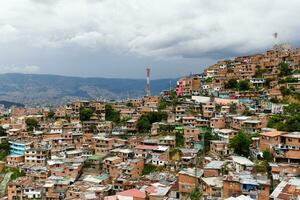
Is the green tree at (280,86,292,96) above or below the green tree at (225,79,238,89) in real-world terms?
below

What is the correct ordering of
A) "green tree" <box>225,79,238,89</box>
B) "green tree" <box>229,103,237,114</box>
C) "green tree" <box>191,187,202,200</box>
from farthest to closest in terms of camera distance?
"green tree" <box>225,79,238,89</box>
"green tree" <box>229,103,237,114</box>
"green tree" <box>191,187,202,200</box>

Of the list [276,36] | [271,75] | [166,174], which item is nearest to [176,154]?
[166,174]

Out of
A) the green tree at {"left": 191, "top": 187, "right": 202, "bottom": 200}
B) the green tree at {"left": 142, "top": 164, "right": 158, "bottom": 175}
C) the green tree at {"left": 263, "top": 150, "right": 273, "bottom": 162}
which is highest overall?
the green tree at {"left": 263, "top": 150, "right": 273, "bottom": 162}

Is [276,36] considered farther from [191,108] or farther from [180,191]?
[180,191]

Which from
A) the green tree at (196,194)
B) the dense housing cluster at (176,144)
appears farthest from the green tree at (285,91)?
the green tree at (196,194)

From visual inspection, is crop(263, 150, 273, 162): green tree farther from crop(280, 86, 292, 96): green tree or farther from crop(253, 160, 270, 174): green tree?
crop(280, 86, 292, 96): green tree

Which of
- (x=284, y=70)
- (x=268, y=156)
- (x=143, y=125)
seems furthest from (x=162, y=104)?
(x=268, y=156)

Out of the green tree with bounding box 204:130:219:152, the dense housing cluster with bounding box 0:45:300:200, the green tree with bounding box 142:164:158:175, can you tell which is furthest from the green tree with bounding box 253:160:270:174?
the green tree with bounding box 142:164:158:175

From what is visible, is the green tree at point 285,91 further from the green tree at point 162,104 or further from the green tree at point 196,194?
the green tree at point 196,194

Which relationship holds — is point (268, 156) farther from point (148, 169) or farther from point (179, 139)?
point (179, 139)
